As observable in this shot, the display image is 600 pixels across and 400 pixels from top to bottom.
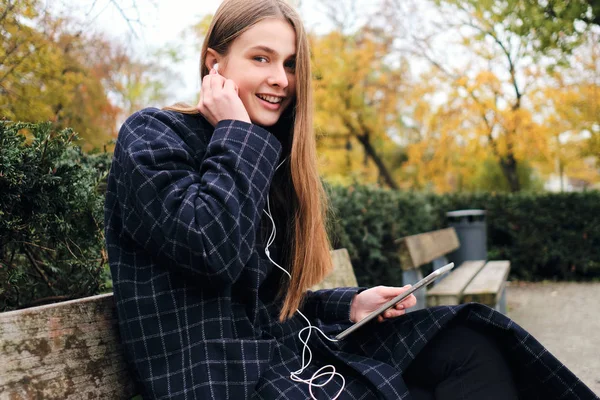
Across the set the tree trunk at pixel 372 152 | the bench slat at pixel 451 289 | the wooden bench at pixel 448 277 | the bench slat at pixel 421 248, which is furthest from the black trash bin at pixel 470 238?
the tree trunk at pixel 372 152

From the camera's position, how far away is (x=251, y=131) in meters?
1.68

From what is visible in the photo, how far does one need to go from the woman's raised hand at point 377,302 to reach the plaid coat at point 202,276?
0.20 meters

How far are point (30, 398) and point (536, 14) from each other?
18.9ft

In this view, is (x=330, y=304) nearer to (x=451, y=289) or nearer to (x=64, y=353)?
(x=64, y=353)

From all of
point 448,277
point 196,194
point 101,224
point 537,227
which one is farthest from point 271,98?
point 537,227

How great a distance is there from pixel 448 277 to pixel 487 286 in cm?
81

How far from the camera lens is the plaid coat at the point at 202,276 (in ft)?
4.82

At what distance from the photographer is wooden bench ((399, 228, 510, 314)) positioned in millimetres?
3975

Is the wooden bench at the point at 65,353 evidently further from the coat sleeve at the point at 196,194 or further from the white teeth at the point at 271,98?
the white teeth at the point at 271,98

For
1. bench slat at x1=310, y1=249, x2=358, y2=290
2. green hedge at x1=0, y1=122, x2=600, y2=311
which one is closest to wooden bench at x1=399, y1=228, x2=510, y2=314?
green hedge at x1=0, y1=122, x2=600, y2=311

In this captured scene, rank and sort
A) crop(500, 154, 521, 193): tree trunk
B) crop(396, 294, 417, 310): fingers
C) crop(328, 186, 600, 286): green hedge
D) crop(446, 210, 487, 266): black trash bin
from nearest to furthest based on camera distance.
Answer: crop(396, 294, 417, 310): fingers → crop(446, 210, 487, 266): black trash bin → crop(328, 186, 600, 286): green hedge → crop(500, 154, 521, 193): tree trunk

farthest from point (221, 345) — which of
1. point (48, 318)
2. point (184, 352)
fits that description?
point (48, 318)

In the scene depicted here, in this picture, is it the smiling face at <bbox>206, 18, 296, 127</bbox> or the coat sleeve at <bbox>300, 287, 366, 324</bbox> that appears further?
the coat sleeve at <bbox>300, 287, 366, 324</bbox>

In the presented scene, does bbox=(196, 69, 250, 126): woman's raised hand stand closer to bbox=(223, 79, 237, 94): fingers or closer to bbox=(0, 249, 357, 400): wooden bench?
bbox=(223, 79, 237, 94): fingers
